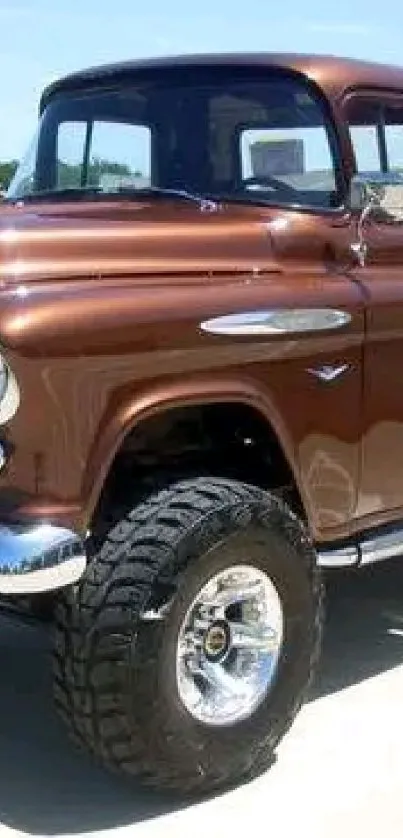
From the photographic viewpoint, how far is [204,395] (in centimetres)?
376

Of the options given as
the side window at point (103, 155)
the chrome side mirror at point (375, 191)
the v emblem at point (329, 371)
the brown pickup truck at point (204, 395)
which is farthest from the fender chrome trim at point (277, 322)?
the side window at point (103, 155)

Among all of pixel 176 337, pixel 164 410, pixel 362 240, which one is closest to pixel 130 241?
pixel 176 337

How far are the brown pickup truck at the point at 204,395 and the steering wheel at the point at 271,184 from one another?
15mm

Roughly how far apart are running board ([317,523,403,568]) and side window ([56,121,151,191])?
1396 millimetres

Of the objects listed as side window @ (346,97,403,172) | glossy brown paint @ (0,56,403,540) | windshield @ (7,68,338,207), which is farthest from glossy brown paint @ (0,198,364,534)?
side window @ (346,97,403,172)

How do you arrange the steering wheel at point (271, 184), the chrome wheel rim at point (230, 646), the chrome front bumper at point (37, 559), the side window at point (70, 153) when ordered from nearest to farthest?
the chrome front bumper at point (37, 559)
the chrome wheel rim at point (230, 646)
the steering wheel at point (271, 184)
the side window at point (70, 153)

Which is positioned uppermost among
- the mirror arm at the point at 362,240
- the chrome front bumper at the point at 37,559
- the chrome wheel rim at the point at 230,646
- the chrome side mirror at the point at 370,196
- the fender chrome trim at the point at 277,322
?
the chrome side mirror at the point at 370,196

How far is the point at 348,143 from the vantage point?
459 centimetres

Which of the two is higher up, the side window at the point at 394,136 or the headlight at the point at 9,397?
the side window at the point at 394,136

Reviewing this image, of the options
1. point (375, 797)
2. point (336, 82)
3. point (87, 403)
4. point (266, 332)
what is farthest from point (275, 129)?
point (375, 797)

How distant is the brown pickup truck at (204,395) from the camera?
3.52 m

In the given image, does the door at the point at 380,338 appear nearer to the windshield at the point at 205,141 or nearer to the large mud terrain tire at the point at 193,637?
the windshield at the point at 205,141

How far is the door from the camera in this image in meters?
4.43

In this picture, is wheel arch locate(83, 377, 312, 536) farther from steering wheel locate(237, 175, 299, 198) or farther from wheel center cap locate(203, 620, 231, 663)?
steering wheel locate(237, 175, 299, 198)
